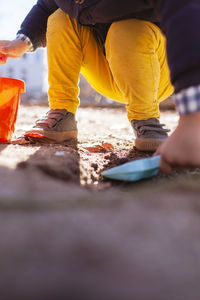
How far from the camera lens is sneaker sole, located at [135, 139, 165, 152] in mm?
1328

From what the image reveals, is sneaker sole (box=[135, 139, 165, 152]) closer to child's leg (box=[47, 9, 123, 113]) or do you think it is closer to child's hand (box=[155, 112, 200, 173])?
child's leg (box=[47, 9, 123, 113])

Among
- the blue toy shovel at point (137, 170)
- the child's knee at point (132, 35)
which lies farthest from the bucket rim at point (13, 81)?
the blue toy shovel at point (137, 170)

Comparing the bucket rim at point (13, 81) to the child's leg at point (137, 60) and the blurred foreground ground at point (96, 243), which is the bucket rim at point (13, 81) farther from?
the blurred foreground ground at point (96, 243)

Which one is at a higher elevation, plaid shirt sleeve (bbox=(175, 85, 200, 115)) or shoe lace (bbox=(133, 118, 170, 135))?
plaid shirt sleeve (bbox=(175, 85, 200, 115))

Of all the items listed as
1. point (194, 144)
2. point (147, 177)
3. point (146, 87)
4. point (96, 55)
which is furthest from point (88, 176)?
point (96, 55)

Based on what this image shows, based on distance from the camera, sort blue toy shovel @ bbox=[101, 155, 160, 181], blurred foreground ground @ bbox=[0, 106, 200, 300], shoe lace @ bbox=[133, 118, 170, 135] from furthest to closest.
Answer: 1. shoe lace @ bbox=[133, 118, 170, 135]
2. blue toy shovel @ bbox=[101, 155, 160, 181]
3. blurred foreground ground @ bbox=[0, 106, 200, 300]

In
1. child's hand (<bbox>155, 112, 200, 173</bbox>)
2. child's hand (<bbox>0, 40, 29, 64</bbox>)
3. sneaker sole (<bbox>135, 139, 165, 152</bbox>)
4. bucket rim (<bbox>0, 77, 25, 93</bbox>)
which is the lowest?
sneaker sole (<bbox>135, 139, 165, 152</bbox>)

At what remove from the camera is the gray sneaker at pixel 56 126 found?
1.45 m

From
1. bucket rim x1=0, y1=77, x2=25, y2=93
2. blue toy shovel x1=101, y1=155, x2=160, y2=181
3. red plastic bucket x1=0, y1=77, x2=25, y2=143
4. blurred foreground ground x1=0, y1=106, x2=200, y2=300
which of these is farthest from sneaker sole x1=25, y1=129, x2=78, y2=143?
blurred foreground ground x1=0, y1=106, x2=200, y2=300

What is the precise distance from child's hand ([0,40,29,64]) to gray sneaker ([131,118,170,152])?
0.76 m

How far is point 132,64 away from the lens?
1.30 metres

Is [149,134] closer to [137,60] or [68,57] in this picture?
[137,60]

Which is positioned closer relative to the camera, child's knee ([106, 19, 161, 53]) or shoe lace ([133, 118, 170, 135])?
child's knee ([106, 19, 161, 53])

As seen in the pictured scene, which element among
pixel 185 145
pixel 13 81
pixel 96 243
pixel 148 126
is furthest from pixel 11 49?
pixel 96 243
